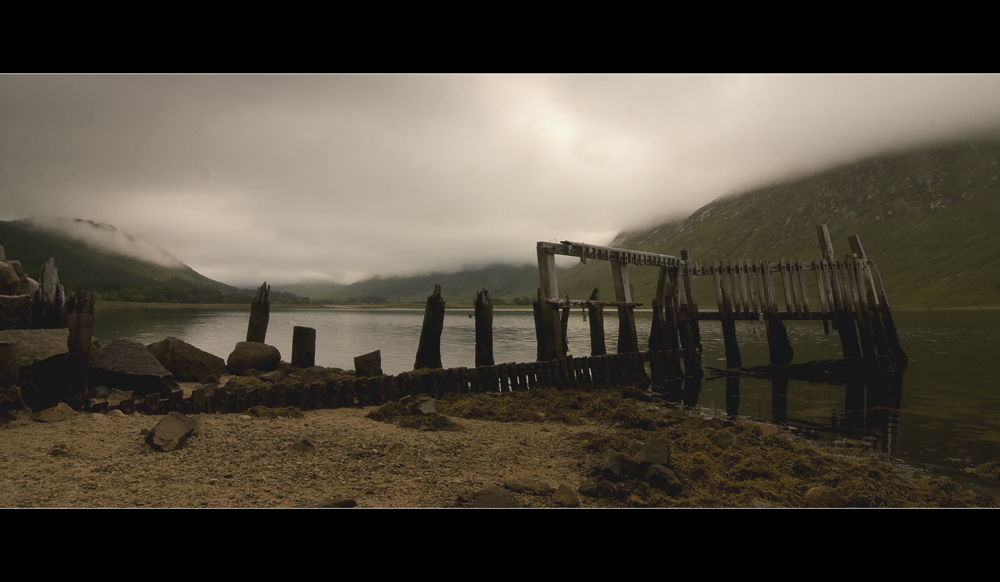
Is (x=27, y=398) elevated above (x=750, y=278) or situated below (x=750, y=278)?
below

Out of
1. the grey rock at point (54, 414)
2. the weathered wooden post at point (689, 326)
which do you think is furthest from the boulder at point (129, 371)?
the weathered wooden post at point (689, 326)

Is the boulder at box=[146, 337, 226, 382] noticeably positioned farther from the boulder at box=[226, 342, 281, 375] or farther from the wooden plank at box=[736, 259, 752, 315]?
the wooden plank at box=[736, 259, 752, 315]

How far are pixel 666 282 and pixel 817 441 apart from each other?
1053 cm

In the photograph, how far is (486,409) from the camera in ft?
38.2

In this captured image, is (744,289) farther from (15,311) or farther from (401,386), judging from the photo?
(15,311)

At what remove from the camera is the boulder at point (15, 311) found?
27.3 ft

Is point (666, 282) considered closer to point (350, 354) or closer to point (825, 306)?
point (825, 306)

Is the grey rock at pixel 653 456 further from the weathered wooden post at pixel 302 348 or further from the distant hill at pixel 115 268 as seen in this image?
the distant hill at pixel 115 268

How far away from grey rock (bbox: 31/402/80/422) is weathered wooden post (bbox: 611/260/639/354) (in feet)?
49.3

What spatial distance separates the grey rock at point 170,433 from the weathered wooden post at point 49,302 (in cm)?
417

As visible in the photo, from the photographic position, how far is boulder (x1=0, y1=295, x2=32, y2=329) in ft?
27.3

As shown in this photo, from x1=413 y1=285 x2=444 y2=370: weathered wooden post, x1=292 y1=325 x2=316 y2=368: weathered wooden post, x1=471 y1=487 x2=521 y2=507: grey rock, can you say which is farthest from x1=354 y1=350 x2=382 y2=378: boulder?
x1=471 y1=487 x2=521 y2=507: grey rock

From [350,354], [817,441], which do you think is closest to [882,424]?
[817,441]

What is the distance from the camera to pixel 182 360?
15.6 meters
